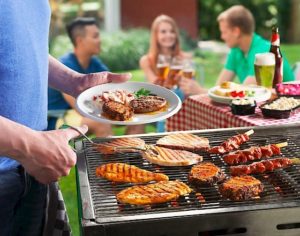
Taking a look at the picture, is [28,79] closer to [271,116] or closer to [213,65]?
[271,116]

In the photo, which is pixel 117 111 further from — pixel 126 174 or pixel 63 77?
pixel 63 77

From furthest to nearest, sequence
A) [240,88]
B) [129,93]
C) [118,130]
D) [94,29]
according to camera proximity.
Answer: [118,130]
[94,29]
[240,88]
[129,93]

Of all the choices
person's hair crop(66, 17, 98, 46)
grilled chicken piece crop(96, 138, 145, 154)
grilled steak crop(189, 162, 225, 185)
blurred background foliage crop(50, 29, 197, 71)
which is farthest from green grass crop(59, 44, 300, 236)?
grilled steak crop(189, 162, 225, 185)

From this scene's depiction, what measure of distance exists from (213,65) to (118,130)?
465 centimetres

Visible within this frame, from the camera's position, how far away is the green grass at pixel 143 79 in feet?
17.4

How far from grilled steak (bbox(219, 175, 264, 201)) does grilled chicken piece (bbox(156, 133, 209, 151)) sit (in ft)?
1.45

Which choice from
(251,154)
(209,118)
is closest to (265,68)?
(209,118)

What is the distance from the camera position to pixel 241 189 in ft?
7.60

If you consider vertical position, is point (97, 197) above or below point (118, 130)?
above

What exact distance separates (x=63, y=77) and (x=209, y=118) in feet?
4.05

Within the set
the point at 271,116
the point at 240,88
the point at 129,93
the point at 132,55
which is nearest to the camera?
the point at 129,93

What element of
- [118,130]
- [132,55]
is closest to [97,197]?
[118,130]

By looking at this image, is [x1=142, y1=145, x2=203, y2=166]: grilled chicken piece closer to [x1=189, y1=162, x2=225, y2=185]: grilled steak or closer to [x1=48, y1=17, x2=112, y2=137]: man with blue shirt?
[x1=189, y1=162, x2=225, y2=185]: grilled steak

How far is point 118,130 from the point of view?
7965 mm
